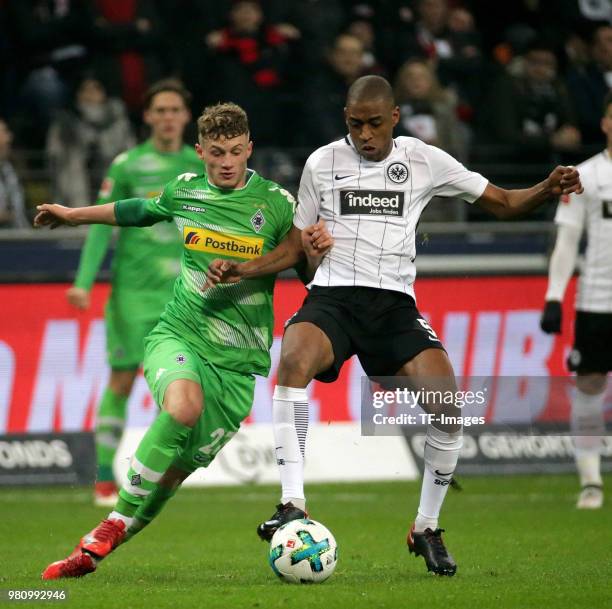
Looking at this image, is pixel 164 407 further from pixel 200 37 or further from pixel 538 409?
pixel 200 37

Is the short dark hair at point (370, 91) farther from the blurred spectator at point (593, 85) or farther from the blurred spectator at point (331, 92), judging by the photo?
the blurred spectator at point (593, 85)

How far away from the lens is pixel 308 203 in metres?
7.30

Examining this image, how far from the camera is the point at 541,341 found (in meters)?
12.5

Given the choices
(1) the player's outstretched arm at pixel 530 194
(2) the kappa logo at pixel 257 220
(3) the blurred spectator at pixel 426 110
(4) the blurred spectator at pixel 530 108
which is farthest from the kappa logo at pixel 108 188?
(4) the blurred spectator at pixel 530 108

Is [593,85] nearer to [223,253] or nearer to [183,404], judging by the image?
[223,253]

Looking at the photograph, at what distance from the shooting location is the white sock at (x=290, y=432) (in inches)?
271

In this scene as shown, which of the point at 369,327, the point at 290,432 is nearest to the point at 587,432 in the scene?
the point at 369,327

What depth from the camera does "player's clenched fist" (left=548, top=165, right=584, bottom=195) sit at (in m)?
7.04

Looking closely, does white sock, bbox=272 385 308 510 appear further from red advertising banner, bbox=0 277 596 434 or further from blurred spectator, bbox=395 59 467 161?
blurred spectator, bbox=395 59 467 161

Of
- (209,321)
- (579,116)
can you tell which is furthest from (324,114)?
(209,321)

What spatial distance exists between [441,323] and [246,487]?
2.19 metres

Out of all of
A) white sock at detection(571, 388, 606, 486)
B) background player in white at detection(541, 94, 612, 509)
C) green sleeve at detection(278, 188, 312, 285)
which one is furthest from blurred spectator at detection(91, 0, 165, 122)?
green sleeve at detection(278, 188, 312, 285)

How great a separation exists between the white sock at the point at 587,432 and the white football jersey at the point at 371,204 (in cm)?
372

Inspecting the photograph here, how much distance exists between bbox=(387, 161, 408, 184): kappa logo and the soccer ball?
5.80 feet
